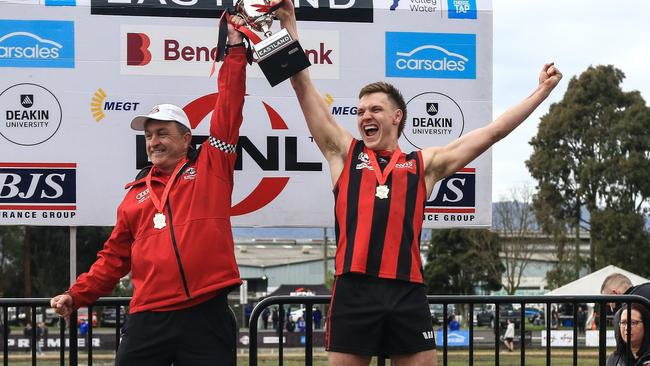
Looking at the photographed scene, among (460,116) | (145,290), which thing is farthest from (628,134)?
(145,290)

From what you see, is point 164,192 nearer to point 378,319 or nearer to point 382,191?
point 382,191

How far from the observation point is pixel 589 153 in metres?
49.3

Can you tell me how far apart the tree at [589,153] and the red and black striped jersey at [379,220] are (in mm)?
43916

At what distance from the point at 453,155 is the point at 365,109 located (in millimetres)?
563

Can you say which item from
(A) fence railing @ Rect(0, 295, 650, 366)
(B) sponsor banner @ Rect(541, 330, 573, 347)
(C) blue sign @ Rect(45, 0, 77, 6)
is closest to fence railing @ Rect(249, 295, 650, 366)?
(A) fence railing @ Rect(0, 295, 650, 366)

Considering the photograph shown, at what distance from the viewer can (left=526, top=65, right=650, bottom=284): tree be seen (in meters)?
47.5

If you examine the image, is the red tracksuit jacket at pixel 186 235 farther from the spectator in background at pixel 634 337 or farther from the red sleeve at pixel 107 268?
the spectator in background at pixel 634 337

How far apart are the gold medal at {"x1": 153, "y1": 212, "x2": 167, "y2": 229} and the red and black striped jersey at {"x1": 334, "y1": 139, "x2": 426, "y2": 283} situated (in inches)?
36.3

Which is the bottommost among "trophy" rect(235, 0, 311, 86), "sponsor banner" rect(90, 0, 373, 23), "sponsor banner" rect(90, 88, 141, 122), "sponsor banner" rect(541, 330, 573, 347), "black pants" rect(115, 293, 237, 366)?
"sponsor banner" rect(541, 330, 573, 347)

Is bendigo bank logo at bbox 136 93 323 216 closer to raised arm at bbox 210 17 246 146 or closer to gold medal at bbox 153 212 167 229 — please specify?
raised arm at bbox 210 17 246 146

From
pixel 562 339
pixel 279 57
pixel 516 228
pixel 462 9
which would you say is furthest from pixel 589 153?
pixel 279 57

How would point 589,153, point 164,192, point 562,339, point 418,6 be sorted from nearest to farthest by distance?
1. point 164,192
2. point 418,6
3. point 562,339
4. point 589,153

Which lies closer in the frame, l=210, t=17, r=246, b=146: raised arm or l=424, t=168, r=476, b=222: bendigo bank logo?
l=210, t=17, r=246, b=146: raised arm

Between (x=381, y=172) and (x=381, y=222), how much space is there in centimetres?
28
